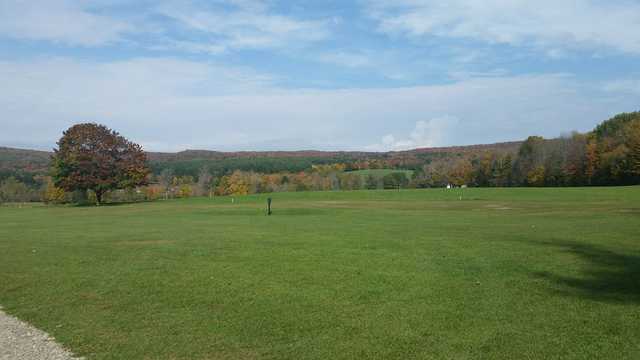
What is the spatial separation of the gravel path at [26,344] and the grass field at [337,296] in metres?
0.26

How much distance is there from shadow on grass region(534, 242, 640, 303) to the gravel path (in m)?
9.33

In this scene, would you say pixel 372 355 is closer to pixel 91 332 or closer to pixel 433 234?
pixel 91 332

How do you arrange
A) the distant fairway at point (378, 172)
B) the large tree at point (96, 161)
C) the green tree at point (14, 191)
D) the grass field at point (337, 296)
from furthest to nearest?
the distant fairway at point (378, 172)
the green tree at point (14, 191)
the large tree at point (96, 161)
the grass field at point (337, 296)

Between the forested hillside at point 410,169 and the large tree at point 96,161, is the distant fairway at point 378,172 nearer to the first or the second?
the forested hillside at point 410,169

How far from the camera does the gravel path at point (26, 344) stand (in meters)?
8.01

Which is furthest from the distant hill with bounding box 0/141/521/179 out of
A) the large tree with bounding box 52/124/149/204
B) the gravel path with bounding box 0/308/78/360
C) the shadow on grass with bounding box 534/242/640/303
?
the gravel path with bounding box 0/308/78/360

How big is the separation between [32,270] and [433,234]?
14.4 metres

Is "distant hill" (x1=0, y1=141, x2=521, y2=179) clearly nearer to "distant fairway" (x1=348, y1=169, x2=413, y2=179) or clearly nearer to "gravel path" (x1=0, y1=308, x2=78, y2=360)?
"distant fairway" (x1=348, y1=169, x2=413, y2=179)

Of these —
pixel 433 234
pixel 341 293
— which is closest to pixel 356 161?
pixel 433 234

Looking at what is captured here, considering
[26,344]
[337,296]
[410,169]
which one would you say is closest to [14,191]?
[410,169]

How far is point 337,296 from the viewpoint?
11234 millimetres

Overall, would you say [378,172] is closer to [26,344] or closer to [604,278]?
[604,278]

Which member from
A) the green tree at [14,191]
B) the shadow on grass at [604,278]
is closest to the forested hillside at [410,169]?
the green tree at [14,191]

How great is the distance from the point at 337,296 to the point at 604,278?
242 inches
